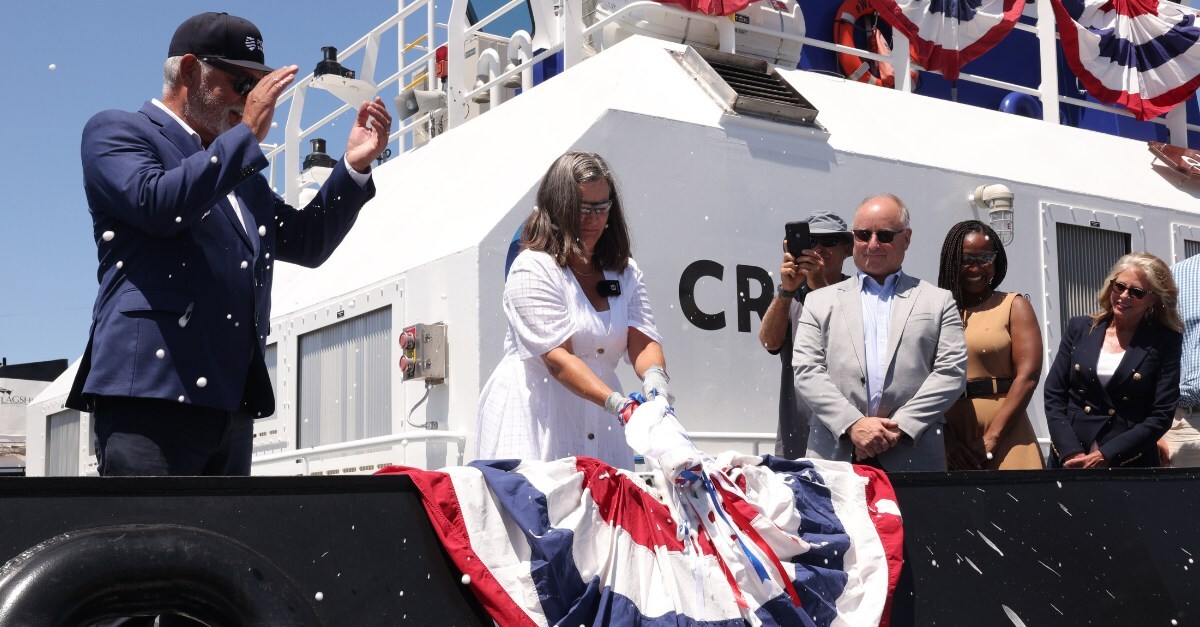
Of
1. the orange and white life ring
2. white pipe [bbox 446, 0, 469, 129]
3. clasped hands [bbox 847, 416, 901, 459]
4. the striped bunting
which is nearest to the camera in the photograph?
the striped bunting

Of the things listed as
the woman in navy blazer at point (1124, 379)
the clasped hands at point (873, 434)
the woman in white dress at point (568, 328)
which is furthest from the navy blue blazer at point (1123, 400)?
the woman in white dress at point (568, 328)

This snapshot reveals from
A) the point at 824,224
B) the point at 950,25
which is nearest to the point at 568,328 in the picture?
the point at 824,224

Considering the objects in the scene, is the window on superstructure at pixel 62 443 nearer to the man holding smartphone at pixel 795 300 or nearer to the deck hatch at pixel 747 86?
the deck hatch at pixel 747 86

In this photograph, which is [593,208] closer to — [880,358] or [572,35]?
[880,358]

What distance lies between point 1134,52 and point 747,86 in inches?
168

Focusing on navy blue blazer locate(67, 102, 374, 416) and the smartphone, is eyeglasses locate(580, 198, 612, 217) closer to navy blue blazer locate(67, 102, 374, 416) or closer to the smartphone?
navy blue blazer locate(67, 102, 374, 416)

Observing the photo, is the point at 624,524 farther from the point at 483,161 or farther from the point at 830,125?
the point at 830,125

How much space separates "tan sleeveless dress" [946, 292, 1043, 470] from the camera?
436 cm

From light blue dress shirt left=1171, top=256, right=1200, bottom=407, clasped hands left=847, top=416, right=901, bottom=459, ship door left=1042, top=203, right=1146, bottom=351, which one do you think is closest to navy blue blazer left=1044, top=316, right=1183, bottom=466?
light blue dress shirt left=1171, top=256, right=1200, bottom=407

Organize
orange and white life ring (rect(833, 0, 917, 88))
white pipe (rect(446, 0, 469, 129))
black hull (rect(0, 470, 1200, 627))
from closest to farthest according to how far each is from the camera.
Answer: black hull (rect(0, 470, 1200, 627)), white pipe (rect(446, 0, 469, 129)), orange and white life ring (rect(833, 0, 917, 88))

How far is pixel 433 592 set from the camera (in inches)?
95.0

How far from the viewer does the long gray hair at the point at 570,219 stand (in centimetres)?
350

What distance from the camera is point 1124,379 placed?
4605 mm

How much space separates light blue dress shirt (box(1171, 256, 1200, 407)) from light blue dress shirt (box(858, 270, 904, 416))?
1.99 metres
